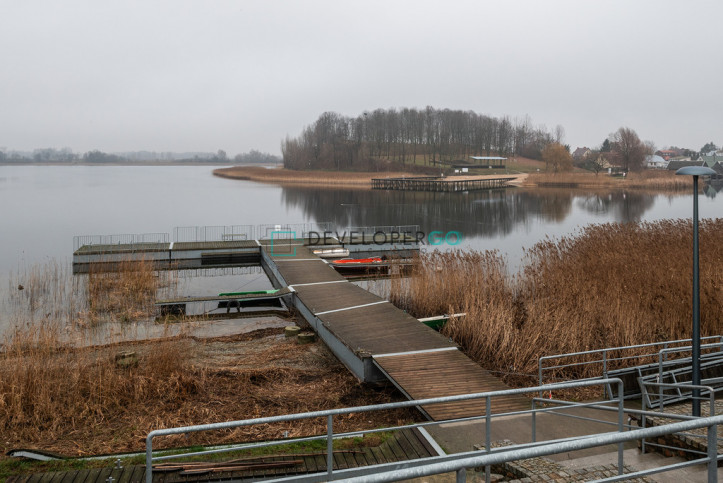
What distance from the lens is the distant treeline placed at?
5330 inches

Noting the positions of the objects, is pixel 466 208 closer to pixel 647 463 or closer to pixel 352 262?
pixel 352 262

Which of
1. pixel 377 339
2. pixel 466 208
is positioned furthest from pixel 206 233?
pixel 377 339

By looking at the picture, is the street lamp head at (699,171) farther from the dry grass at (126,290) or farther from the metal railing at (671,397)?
the dry grass at (126,290)

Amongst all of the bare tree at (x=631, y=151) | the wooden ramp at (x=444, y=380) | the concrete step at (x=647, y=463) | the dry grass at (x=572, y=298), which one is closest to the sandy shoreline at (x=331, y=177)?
the bare tree at (x=631, y=151)

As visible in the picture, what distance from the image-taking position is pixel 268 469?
7.54 m

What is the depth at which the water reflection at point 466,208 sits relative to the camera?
47.7m

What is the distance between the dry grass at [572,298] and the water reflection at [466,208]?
20362 mm

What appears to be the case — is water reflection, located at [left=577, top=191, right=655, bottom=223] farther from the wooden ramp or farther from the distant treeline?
the distant treeline

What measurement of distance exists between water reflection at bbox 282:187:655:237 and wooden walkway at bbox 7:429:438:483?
32.8 metres

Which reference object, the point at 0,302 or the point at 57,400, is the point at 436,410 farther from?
the point at 0,302

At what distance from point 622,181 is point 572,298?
8538 cm

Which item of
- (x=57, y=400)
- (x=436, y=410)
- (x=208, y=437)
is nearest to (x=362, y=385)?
(x=436, y=410)

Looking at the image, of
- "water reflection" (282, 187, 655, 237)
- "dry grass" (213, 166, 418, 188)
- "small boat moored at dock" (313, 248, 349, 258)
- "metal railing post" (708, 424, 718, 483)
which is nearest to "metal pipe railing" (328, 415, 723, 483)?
"metal railing post" (708, 424, 718, 483)

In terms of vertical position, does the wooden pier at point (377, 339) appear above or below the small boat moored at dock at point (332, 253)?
below
